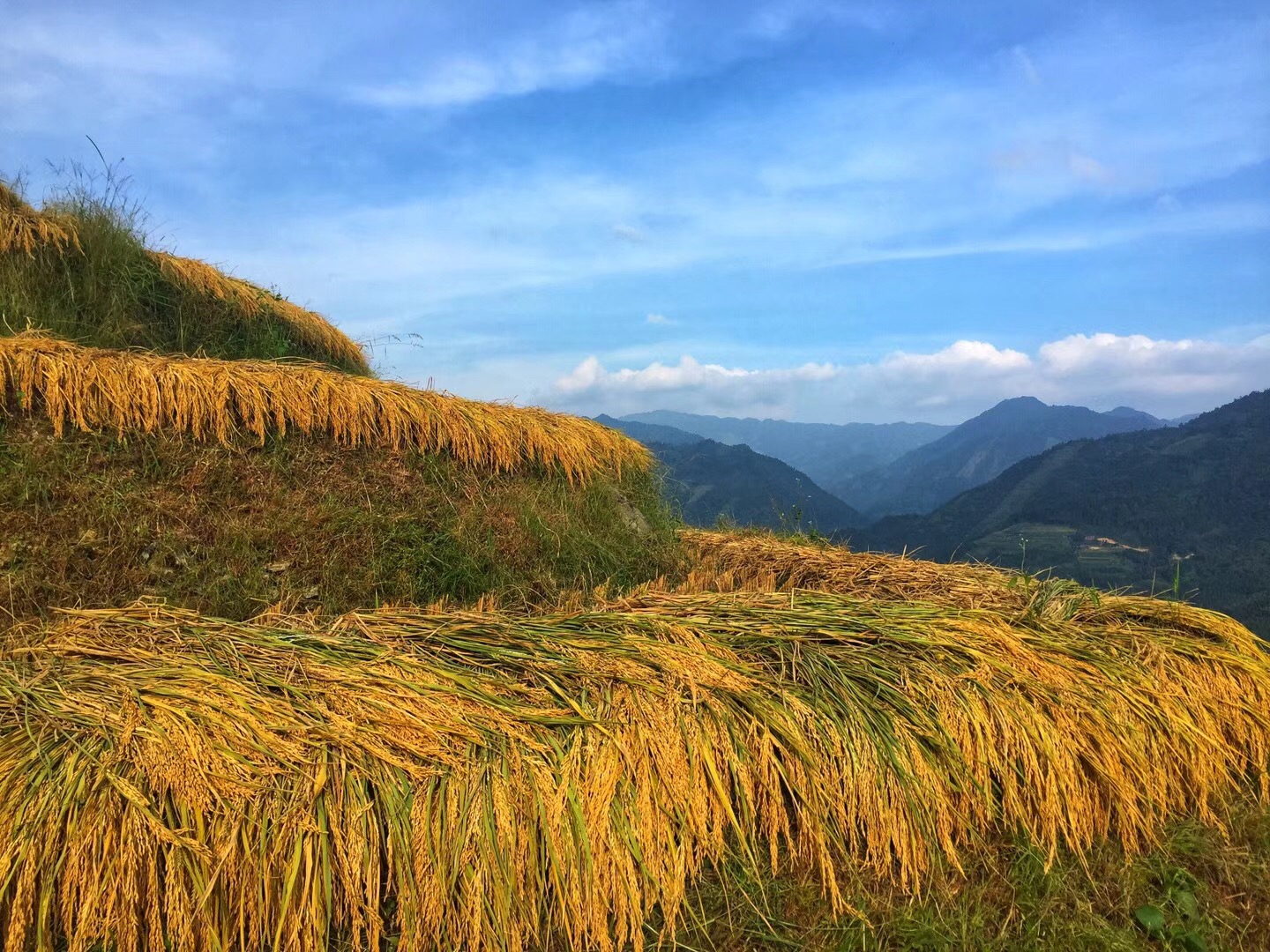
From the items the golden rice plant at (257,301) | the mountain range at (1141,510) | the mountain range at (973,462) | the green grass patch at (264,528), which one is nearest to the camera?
the green grass patch at (264,528)

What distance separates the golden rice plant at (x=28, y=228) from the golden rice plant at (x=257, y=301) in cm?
68

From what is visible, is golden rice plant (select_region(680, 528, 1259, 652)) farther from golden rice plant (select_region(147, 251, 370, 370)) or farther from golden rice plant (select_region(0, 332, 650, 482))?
golden rice plant (select_region(147, 251, 370, 370))

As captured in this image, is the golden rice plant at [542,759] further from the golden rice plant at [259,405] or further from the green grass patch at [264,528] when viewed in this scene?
the golden rice plant at [259,405]

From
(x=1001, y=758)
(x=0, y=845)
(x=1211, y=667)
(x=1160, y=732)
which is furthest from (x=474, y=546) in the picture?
(x=1211, y=667)

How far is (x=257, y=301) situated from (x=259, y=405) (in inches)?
134

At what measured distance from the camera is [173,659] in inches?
109

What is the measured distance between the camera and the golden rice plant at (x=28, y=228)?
5.27 m

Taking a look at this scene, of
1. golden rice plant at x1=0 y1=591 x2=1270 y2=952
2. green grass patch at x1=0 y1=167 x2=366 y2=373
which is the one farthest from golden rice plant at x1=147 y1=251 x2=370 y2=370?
golden rice plant at x1=0 y1=591 x2=1270 y2=952

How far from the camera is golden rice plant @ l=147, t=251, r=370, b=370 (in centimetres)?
633

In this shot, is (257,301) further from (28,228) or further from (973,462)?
(973,462)

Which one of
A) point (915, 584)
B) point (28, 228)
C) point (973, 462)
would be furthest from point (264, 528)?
point (973, 462)

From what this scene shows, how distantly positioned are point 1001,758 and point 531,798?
190 centimetres

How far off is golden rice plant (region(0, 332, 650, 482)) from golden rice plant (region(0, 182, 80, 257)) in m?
1.63

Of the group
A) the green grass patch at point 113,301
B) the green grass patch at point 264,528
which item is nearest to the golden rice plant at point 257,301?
the green grass patch at point 113,301
